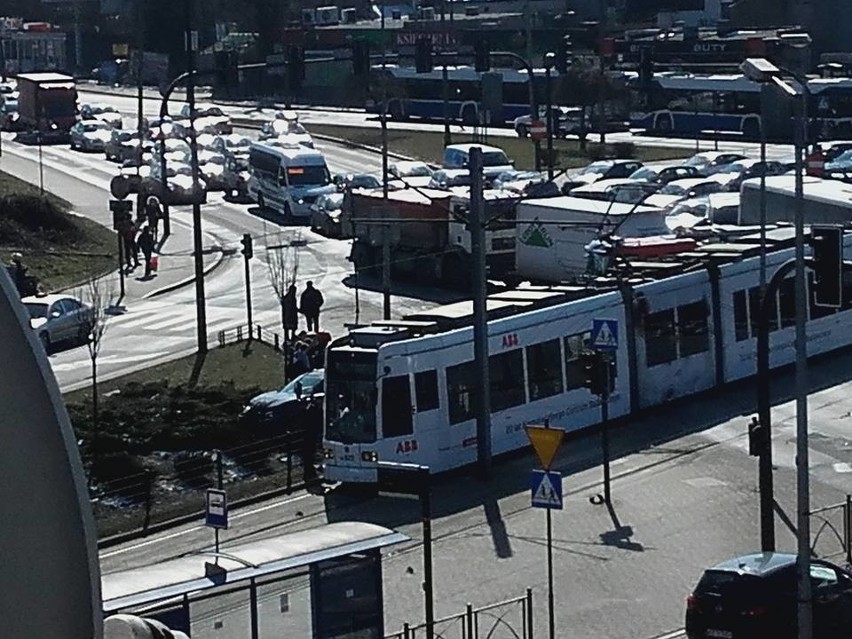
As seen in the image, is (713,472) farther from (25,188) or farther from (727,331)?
(25,188)

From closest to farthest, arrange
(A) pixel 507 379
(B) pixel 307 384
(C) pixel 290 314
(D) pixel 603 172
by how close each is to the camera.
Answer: (A) pixel 507 379 < (B) pixel 307 384 < (C) pixel 290 314 < (D) pixel 603 172

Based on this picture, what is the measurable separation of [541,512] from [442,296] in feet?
54.1

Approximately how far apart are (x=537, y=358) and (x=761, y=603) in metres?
8.72

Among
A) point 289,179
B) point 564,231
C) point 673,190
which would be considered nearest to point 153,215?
point 289,179

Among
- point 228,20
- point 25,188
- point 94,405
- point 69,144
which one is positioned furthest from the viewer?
point 228,20

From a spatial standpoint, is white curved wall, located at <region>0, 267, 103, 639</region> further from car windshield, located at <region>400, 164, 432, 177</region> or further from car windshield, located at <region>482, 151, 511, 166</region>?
car windshield, located at <region>482, 151, 511, 166</region>

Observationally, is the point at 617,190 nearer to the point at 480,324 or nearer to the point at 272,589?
the point at 480,324

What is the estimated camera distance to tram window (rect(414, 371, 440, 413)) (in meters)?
24.0

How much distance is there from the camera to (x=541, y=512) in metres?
22.9

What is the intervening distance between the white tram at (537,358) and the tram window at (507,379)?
0.02m

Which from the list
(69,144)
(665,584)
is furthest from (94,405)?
(69,144)

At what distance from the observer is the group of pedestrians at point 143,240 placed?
43394mm

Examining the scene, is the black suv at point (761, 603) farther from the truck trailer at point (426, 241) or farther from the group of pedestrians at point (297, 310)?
the truck trailer at point (426, 241)

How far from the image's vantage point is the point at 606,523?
73.1ft
